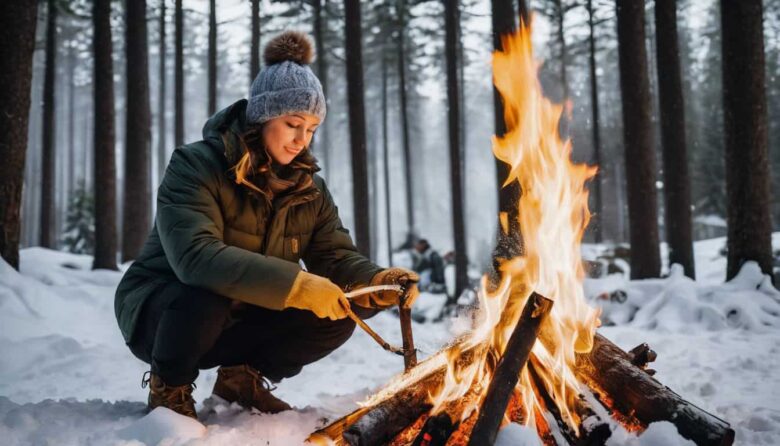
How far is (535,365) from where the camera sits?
258 centimetres

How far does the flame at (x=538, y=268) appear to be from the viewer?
255 cm

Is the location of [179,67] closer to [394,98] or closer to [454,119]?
[454,119]

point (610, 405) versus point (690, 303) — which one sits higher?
point (610, 405)

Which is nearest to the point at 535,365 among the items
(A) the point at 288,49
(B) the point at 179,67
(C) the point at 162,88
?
(A) the point at 288,49

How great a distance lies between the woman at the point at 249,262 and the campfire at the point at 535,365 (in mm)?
551

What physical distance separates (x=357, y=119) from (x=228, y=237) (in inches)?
332

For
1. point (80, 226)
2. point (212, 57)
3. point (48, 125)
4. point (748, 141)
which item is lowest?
point (80, 226)

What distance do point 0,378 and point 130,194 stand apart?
683cm

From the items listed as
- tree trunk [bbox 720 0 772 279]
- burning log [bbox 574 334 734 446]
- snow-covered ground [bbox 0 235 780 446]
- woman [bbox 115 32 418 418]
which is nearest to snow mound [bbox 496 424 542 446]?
snow-covered ground [bbox 0 235 780 446]

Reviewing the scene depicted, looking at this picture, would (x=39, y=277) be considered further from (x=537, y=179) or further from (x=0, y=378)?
(x=537, y=179)

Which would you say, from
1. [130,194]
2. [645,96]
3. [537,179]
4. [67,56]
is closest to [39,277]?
[130,194]

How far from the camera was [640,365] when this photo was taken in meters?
2.85

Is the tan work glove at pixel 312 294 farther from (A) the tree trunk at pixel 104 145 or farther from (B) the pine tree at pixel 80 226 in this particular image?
(B) the pine tree at pixel 80 226

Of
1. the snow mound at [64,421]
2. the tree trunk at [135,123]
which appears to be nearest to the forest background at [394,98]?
the tree trunk at [135,123]
